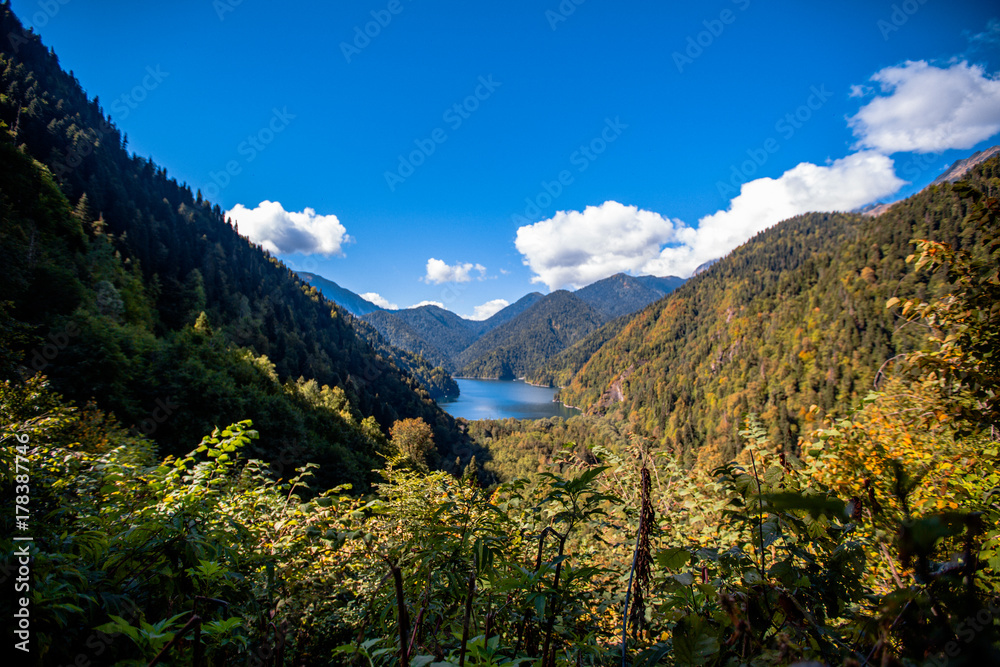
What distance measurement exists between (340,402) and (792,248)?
15726 centimetres

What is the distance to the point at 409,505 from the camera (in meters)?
3.23

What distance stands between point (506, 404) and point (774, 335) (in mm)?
87830

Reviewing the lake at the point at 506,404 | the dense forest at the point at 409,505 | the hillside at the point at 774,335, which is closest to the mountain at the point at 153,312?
the dense forest at the point at 409,505

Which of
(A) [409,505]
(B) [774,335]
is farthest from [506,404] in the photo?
(A) [409,505]

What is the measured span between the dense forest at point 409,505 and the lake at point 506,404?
75.6 metres

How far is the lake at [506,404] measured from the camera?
392 feet

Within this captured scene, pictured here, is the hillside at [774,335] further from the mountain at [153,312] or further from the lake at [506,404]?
the mountain at [153,312]

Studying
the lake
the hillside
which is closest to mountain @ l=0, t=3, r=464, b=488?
the hillside

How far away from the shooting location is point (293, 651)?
2.50 m

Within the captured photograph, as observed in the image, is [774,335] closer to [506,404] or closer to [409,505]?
[506,404]

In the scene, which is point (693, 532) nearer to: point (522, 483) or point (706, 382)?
point (522, 483)

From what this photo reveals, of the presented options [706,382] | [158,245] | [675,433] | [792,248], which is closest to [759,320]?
[706,382]

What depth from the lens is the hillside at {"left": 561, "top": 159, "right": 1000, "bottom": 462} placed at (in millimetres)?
60281

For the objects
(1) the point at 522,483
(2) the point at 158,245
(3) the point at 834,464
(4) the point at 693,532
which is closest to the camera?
(1) the point at 522,483
